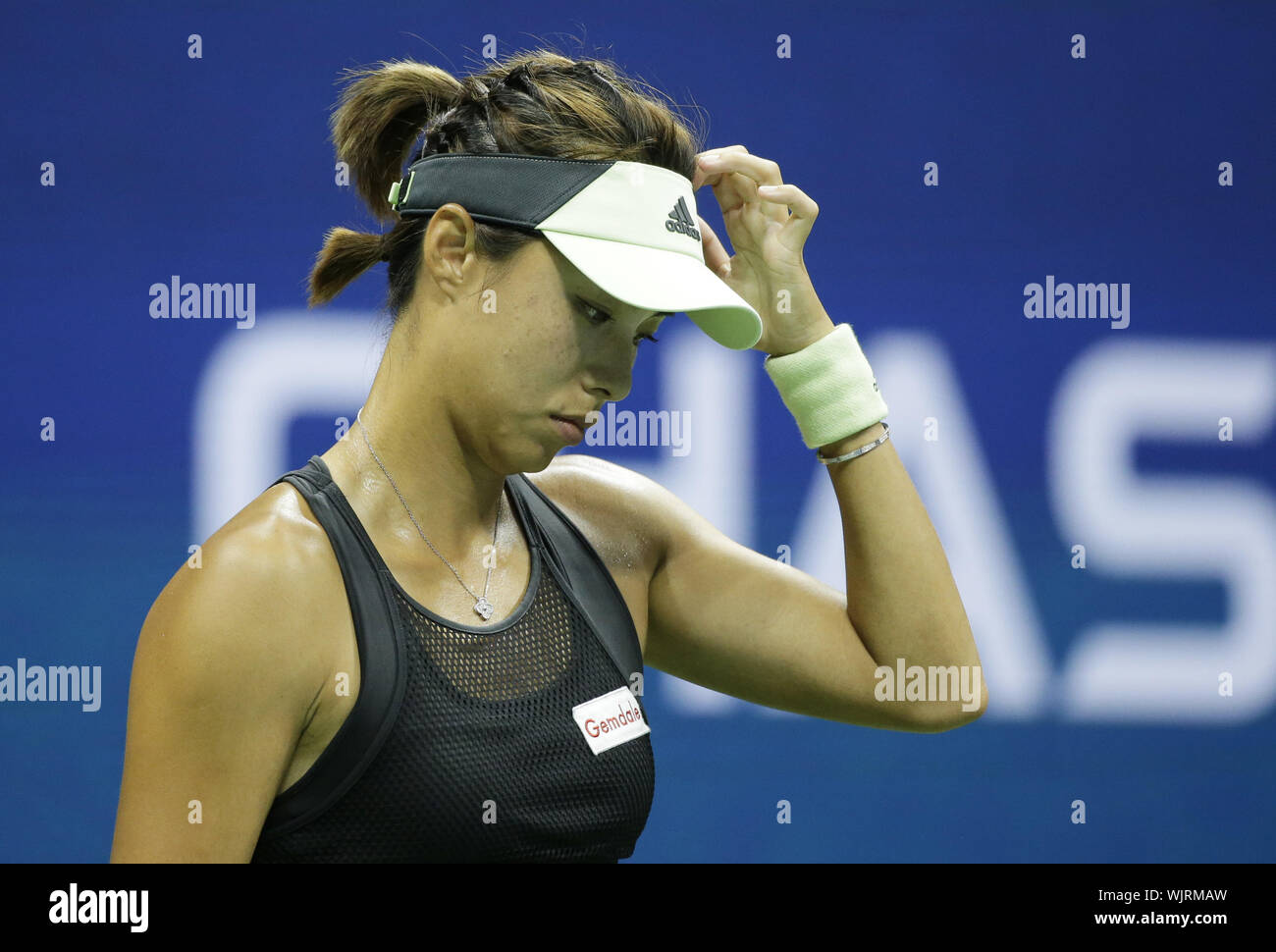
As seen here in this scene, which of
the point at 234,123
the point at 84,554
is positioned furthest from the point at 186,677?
the point at 234,123

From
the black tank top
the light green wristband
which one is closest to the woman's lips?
the black tank top

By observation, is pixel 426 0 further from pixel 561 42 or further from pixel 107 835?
pixel 107 835

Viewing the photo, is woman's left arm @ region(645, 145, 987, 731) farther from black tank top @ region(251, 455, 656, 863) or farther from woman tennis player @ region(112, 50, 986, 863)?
black tank top @ region(251, 455, 656, 863)

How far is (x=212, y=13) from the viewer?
2.10 meters

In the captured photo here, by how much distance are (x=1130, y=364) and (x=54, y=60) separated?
1.85m

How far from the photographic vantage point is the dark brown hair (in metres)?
1.07

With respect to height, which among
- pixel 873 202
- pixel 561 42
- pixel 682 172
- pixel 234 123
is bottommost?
pixel 682 172

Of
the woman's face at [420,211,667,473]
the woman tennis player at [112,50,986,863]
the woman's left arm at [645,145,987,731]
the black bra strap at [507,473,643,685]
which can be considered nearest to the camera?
the woman tennis player at [112,50,986,863]

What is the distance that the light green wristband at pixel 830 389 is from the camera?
124 cm

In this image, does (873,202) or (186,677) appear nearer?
(186,677)

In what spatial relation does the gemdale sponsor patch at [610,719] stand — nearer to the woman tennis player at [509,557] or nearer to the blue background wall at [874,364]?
the woman tennis player at [509,557]

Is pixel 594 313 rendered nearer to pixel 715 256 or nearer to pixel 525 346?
pixel 525 346

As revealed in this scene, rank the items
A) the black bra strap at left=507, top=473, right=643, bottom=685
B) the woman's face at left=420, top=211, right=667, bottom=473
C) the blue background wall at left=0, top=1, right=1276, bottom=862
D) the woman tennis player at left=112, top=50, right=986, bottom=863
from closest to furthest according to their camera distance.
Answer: the woman tennis player at left=112, top=50, right=986, bottom=863 → the woman's face at left=420, top=211, right=667, bottom=473 → the black bra strap at left=507, top=473, right=643, bottom=685 → the blue background wall at left=0, top=1, right=1276, bottom=862

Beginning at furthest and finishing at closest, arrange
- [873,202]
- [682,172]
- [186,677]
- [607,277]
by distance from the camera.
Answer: [873,202] < [682,172] < [607,277] < [186,677]
